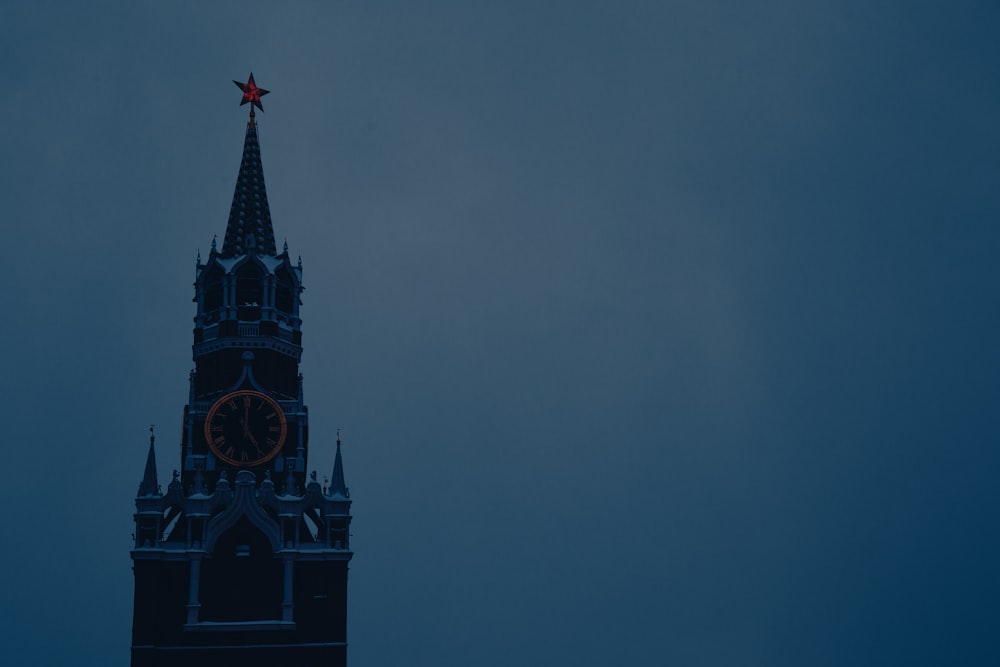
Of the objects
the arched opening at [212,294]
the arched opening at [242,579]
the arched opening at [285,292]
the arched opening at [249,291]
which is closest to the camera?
the arched opening at [242,579]

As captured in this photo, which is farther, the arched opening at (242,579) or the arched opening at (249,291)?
the arched opening at (249,291)

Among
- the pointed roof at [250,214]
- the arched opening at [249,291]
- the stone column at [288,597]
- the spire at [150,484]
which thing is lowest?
the stone column at [288,597]

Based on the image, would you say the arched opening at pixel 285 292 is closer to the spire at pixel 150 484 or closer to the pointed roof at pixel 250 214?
the pointed roof at pixel 250 214

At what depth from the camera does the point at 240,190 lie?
86.2m

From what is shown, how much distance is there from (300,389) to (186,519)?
1160 cm

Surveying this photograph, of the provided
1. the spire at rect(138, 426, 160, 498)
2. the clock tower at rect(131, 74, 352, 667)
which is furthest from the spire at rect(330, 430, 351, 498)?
the spire at rect(138, 426, 160, 498)

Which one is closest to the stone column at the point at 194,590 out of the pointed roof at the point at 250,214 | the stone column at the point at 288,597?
the stone column at the point at 288,597

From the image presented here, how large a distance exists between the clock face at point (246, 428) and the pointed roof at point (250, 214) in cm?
1091

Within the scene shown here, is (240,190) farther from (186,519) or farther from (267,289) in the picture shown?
(186,519)

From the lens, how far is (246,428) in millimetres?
78062

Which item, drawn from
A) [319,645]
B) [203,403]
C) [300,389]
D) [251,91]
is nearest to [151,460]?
[203,403]

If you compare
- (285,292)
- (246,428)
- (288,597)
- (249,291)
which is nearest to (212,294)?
(249,291)

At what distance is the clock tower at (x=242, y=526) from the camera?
7375cm

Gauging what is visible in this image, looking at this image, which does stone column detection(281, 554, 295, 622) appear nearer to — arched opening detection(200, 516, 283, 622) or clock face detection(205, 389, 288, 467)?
arched opening detection(200, 516, 283, 622)
